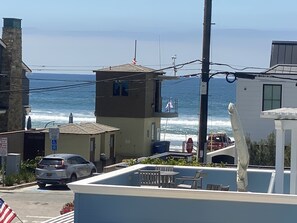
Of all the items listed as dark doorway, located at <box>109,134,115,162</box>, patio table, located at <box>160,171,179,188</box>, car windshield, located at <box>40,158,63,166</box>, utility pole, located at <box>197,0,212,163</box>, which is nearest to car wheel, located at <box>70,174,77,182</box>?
car windshield, located at <box>40,158,63,166</box>

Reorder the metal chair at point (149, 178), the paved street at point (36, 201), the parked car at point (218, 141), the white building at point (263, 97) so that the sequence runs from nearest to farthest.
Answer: the metal chair at point (149, 178) → the paved street at point (36, 201) → the white building at point (263, 97) → the parked car at point (218, 141)

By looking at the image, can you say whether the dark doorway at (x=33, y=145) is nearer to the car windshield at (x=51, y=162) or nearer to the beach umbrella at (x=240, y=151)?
the car windshield at (x=51, y=162)

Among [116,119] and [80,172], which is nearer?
[80,172]

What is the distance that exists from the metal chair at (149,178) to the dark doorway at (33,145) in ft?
81.5

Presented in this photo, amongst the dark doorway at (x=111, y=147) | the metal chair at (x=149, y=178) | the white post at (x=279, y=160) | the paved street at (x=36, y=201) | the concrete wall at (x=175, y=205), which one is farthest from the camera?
the dark doorway at (x=111, y=147)

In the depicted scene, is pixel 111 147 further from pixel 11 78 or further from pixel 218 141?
pixel 218 141

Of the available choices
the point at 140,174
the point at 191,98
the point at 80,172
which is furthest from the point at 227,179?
the point at 191,98

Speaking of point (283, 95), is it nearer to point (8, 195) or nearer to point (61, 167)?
point (61, 167)

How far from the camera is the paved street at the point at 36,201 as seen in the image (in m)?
24.8

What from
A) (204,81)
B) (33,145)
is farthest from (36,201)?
(33,145)

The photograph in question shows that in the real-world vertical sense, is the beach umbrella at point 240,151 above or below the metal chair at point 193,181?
above

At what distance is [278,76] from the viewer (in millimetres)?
34875

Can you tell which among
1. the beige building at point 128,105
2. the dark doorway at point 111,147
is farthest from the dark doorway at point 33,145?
the beige building at point 128,105

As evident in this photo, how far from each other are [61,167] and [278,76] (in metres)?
10.2
